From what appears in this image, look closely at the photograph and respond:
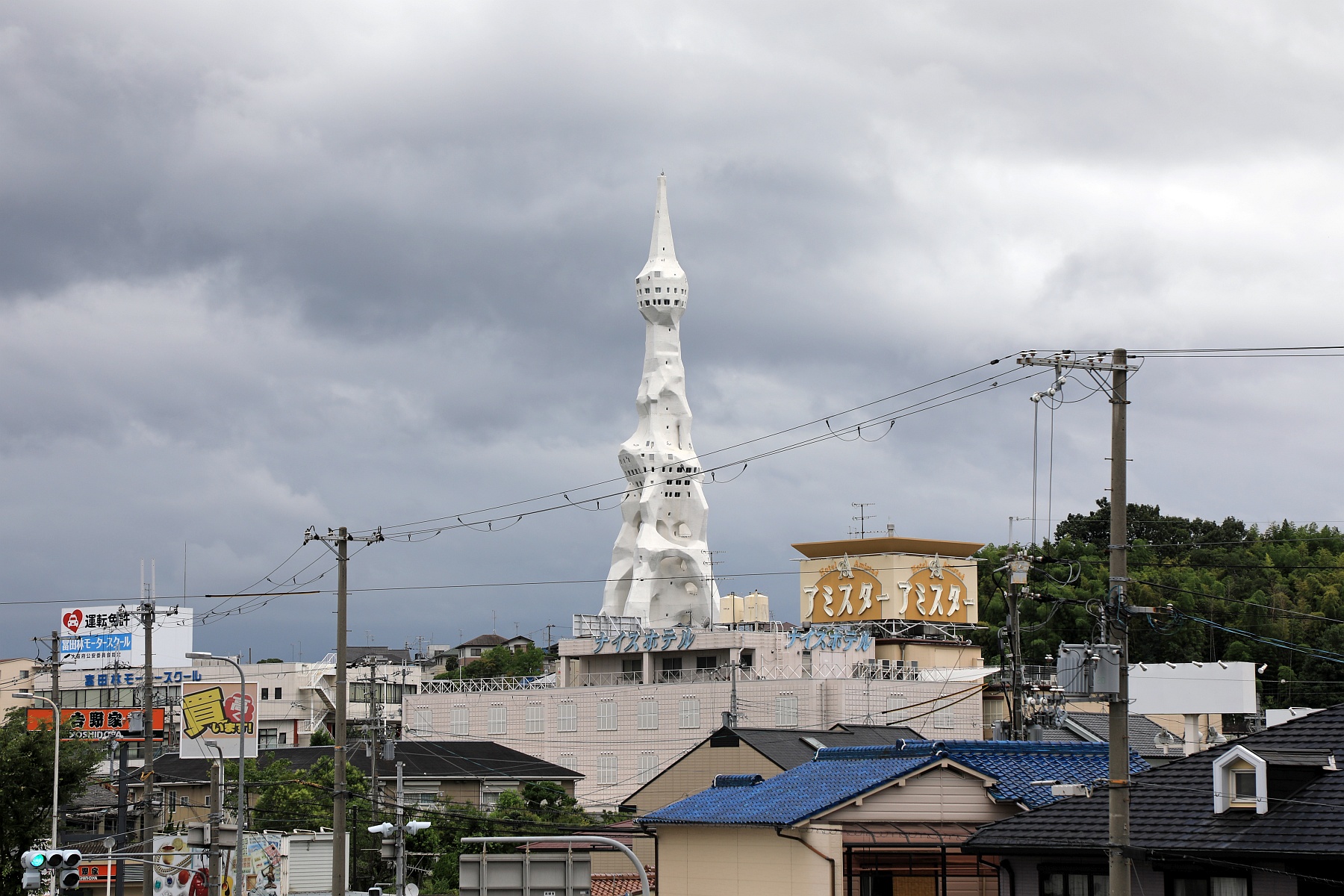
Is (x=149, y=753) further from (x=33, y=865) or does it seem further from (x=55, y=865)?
(x=33, y=865)

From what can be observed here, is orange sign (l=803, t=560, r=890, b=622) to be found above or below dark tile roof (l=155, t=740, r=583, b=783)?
above

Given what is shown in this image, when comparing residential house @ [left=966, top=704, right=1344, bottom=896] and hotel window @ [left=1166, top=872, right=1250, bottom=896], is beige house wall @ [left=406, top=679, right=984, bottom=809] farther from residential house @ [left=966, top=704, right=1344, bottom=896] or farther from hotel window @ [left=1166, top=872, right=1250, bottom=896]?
hotel window @ [left=1166, top=872, right=1250, bottom=896]

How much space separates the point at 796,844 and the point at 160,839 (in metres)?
26.5

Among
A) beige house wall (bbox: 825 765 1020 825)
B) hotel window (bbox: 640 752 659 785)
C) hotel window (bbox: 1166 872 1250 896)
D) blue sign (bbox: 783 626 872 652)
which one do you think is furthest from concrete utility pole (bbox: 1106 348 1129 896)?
hotel window (bbox: 640 752 659 785)

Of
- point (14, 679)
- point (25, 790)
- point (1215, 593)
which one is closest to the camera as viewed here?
point (25, 790)

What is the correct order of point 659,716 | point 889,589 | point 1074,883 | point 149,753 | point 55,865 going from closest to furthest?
1. point 1074,883
2. point 55,865
3. point 149,753
4. point 659,716
5. point 889,589

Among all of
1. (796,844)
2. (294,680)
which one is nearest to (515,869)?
(796,844)

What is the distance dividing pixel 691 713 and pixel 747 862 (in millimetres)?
49169

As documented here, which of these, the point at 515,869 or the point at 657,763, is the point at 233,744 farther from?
the point at 515,869

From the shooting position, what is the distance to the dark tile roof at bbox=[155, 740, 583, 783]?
7256 cm

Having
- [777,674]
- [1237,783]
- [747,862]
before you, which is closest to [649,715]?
[777,674]

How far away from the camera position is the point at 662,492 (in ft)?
307

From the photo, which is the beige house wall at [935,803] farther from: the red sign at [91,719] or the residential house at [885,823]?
the red sign at [91,719]

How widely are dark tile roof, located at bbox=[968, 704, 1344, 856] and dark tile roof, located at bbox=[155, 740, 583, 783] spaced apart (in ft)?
150
